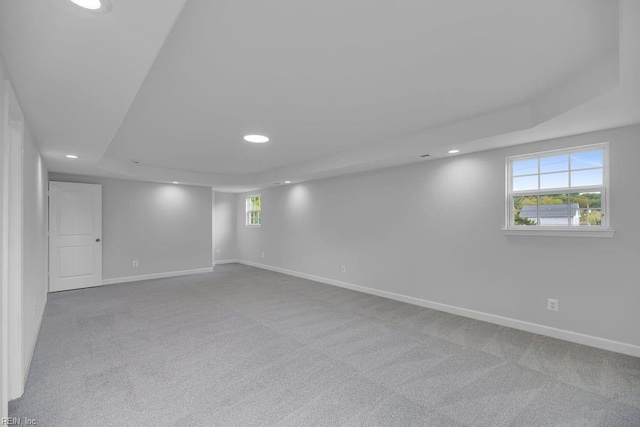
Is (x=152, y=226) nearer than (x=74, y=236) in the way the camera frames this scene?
No

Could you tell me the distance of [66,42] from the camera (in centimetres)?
146

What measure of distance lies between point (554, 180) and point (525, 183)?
0.27m

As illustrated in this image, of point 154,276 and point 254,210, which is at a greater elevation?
point 254,210

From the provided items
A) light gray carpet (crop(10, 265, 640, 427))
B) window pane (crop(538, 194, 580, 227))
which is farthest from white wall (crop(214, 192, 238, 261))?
window pane (crop(538, 194, 580, 227))

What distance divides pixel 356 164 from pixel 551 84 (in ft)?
8.32

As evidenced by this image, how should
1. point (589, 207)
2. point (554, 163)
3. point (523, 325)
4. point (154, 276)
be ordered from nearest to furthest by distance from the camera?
point (589, 207)
point (554, 163)
point (523, 325)
point (154, 276)

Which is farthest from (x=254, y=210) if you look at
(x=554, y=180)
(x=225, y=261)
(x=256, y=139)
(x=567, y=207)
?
(x=567, y=207)

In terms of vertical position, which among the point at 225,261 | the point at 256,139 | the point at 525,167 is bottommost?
the point at 225,261

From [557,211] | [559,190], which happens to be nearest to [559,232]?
[557,211]

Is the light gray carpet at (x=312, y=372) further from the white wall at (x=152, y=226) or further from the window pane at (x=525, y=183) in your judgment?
the white wall at (x=152, y=226)

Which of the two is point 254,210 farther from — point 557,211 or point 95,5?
point 95,5

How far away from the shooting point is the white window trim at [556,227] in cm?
290

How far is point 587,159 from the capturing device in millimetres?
3070

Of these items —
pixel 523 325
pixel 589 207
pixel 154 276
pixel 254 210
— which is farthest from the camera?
pixel 254 210
